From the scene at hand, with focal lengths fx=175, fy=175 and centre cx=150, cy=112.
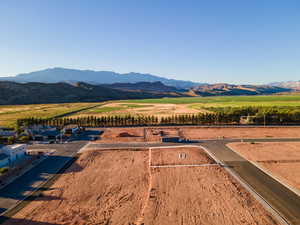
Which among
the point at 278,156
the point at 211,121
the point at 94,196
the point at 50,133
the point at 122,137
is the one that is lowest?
the point at 94,196

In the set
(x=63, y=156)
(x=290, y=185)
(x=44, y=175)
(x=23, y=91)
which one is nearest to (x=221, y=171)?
(x=290, y=185)

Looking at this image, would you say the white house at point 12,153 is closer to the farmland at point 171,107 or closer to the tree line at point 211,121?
the tree line at point 211,121

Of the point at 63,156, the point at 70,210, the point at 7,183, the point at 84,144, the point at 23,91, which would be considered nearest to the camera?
the point at 70,210

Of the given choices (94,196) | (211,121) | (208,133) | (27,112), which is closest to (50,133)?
(94,196)

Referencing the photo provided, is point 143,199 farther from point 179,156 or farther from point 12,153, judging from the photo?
point 12,153

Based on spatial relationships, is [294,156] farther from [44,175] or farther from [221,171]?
[44,175]

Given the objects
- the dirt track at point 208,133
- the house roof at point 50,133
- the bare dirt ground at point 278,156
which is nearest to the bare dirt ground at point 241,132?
the dirt track at point 208,133
